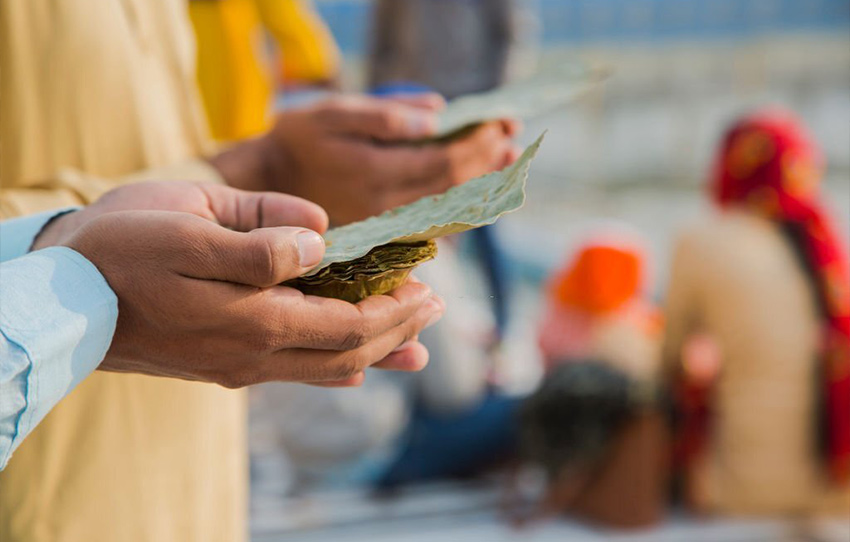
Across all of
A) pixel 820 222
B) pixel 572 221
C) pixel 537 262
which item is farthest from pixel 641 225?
pixel 820 222

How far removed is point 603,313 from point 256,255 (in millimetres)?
1990

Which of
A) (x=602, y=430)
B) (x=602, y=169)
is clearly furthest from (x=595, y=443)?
(x=602, y=169)

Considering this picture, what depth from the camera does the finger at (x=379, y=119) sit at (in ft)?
2.97

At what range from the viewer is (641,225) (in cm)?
845

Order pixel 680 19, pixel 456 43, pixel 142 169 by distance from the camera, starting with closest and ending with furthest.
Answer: pixel 142 169 → pixel 456 43 → pixel 680 19

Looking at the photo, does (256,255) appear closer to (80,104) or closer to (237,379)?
(237,379)

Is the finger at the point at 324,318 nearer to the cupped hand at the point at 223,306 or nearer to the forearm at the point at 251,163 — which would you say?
the cupped hand at the point at 223,306

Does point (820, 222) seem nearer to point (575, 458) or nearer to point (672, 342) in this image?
point (672, 342)

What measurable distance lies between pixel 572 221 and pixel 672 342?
531cm

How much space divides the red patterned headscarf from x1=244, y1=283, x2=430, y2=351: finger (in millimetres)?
1947

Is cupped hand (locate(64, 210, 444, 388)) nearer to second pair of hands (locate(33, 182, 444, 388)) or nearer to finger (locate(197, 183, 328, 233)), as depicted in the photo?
second pair of hands (locate(33, 182, 444, 388))

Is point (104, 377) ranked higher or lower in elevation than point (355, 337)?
lower

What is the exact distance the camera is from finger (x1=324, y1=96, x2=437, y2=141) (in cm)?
91

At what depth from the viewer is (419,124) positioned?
0.91 meters
